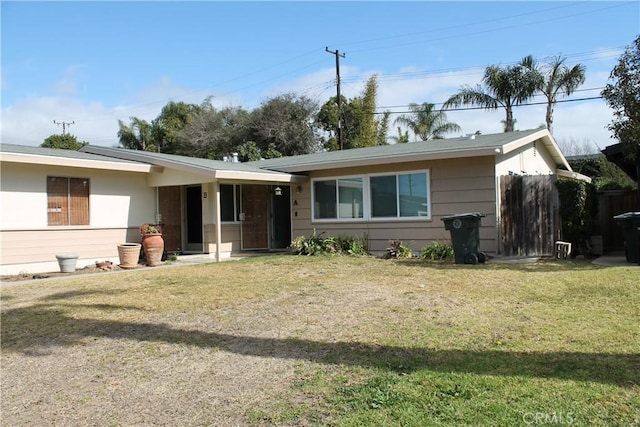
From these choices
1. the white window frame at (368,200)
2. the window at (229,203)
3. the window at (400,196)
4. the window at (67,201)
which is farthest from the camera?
the window at (229,203)

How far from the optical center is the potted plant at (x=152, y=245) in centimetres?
1280

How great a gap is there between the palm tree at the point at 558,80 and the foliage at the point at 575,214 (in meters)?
14.8

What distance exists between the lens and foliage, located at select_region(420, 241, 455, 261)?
1141 cm

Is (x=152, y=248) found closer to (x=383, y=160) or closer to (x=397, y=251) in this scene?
(x=397, y=251)

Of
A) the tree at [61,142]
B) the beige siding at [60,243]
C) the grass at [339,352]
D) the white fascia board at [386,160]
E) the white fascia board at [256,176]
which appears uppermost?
the tree at [61,142]

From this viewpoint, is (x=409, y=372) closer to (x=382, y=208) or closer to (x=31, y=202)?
(x=382, y=208)

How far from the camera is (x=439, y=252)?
11555mm

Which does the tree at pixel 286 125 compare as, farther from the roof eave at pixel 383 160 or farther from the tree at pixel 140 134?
the roof eave at pixel 383 160

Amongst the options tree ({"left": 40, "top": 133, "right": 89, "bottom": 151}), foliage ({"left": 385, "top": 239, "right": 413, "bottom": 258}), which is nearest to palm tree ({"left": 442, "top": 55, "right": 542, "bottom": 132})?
foliage ({"left": 385, "top": 239, "right": 413, "bottom": 258})

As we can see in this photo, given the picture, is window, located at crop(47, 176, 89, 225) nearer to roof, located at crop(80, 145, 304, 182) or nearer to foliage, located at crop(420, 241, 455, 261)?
roof, located at crop(80, 145, 304, 182)

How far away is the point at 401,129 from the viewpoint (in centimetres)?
3150

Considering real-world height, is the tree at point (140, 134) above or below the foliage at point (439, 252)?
above

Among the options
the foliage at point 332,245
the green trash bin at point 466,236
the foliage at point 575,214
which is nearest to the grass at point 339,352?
the green trash bin at point 466,236

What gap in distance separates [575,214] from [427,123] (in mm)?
19557
